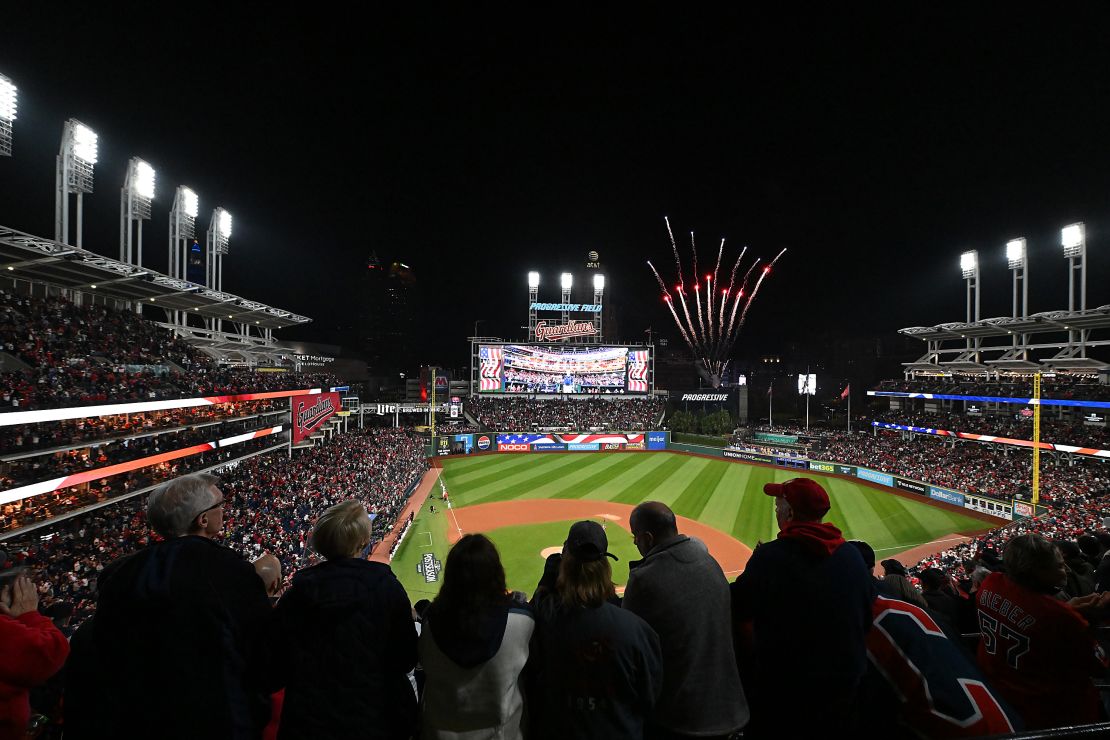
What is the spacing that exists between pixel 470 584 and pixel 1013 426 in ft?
151

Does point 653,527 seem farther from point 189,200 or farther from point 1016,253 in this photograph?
point 1016,253

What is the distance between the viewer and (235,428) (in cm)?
2708

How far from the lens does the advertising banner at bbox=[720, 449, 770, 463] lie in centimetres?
4142

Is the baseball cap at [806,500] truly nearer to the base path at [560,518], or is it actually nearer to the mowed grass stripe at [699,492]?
the base path at [560,518]

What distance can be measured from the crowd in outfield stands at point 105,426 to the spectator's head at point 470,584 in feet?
64.7

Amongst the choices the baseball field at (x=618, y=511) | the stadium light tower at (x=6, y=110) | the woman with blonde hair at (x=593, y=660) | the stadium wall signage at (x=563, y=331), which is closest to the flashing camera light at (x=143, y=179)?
the stadium light tower at (x=6, y=110)

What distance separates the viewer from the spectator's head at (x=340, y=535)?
2.45 metres

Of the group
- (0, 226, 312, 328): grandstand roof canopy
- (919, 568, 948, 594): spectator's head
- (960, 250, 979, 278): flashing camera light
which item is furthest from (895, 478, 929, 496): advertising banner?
(0, 226, 312, 328): grandstand roof canopy

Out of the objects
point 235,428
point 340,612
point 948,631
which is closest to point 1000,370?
point 948,631

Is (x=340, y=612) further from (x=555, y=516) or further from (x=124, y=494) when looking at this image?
(x=555, y=516)

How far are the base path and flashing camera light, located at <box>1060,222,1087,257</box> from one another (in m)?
34.2

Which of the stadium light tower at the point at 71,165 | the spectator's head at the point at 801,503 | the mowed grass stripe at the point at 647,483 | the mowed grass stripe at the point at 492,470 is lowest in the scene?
the mowed grass stripe at the point at 647,483

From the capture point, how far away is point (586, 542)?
7.80ft

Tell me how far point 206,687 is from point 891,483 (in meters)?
39.8
